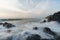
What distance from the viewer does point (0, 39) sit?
9133 mm

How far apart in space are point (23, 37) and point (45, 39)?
1559 mm

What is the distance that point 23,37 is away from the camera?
930 cm

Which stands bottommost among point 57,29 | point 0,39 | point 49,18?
point 0,39

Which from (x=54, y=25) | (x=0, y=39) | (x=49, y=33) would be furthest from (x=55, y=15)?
(x=0, y=39)

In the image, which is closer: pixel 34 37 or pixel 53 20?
pixel 34 37

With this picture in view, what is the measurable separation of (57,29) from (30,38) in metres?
4.07

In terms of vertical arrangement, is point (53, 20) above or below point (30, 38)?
above

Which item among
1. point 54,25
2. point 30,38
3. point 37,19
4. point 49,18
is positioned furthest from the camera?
point 37,19

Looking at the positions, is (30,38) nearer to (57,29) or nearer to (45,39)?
(45,39)

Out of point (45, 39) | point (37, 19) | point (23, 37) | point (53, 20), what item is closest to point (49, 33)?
point (45, 39)

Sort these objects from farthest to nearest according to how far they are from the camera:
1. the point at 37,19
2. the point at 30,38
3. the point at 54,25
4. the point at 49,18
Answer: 1. the point at 37,19
2. the point at 49,18
3. the point at 54,25
4. the point at 30,38

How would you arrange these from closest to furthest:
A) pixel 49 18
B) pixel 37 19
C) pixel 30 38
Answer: pixel 30 38 → pixel 49 18 → pixel 37 19

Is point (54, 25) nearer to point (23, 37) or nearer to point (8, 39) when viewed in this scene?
Result: point (23, 37)

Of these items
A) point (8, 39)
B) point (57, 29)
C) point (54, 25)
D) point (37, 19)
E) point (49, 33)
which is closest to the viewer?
point (8, 39)
